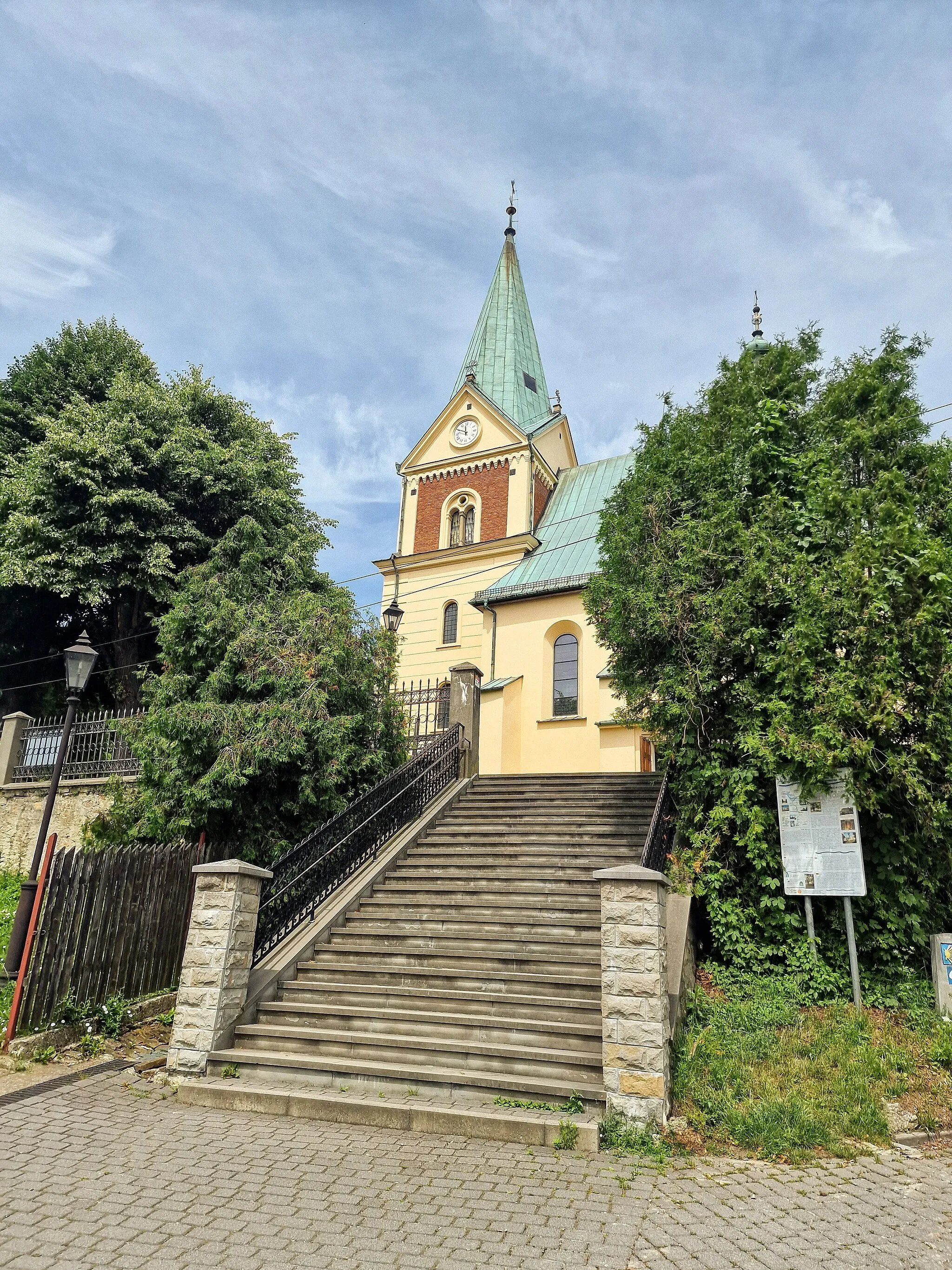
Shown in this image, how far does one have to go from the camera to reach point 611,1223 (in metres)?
4.29

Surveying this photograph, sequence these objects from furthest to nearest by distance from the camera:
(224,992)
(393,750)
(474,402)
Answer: (474,402) → (393,750) → (224,992)

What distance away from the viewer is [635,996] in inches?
229

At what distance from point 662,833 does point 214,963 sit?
4806mm

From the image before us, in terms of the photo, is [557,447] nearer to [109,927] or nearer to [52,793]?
[52,793]

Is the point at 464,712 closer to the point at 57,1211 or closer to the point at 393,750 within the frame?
the point at 393,750

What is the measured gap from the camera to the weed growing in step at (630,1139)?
17.2 ft

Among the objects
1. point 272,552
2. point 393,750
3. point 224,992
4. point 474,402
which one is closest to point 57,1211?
point 224,992

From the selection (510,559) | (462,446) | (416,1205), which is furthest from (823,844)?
(462,446)

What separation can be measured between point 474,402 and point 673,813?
21.3 meters

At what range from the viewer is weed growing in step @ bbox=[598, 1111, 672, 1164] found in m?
5.25

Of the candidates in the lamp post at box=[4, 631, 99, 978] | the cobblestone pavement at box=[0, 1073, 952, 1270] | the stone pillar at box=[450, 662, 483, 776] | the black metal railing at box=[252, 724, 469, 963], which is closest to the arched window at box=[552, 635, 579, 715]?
the stone pillar at box=[450, 662, 483, 776]

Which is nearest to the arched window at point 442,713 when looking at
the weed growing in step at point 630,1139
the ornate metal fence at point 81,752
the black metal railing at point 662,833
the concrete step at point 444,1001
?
the ornate metal fence at point 81,752

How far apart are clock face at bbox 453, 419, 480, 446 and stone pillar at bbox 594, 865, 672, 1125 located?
2294 cm

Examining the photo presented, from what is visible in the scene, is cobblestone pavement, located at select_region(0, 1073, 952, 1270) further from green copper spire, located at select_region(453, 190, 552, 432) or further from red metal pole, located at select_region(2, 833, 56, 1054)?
A: green copper spire, located at select_region(453, 190, 552, 432)
